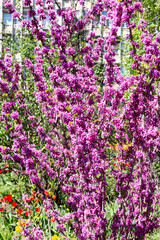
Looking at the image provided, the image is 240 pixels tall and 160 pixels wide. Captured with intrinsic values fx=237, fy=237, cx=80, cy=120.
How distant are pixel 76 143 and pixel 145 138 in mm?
720

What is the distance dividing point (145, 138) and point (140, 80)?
1.95 feet

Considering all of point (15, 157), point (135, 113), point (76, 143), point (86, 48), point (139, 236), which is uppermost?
point (86, 48)

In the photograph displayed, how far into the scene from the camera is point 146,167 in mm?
2900

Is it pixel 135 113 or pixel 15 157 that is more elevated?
pixel 135 113

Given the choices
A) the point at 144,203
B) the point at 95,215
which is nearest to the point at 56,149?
the point at 95,215

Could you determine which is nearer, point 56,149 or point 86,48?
point 86,48

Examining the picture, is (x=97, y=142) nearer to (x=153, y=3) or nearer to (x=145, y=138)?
(x=145, y=138)

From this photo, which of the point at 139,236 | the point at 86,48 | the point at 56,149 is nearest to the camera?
the point at 139,236

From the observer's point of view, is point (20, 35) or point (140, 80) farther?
point (20, 35)

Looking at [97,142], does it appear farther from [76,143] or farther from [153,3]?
[153,3]

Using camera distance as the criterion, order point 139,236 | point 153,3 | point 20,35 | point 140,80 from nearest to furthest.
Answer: point 140,80 → point 139,236 → point 20,35 → point 153,3

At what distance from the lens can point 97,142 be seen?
2686mm

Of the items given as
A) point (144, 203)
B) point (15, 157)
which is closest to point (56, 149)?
point (15, 157)

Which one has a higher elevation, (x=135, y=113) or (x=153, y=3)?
(x=153, y=3)
